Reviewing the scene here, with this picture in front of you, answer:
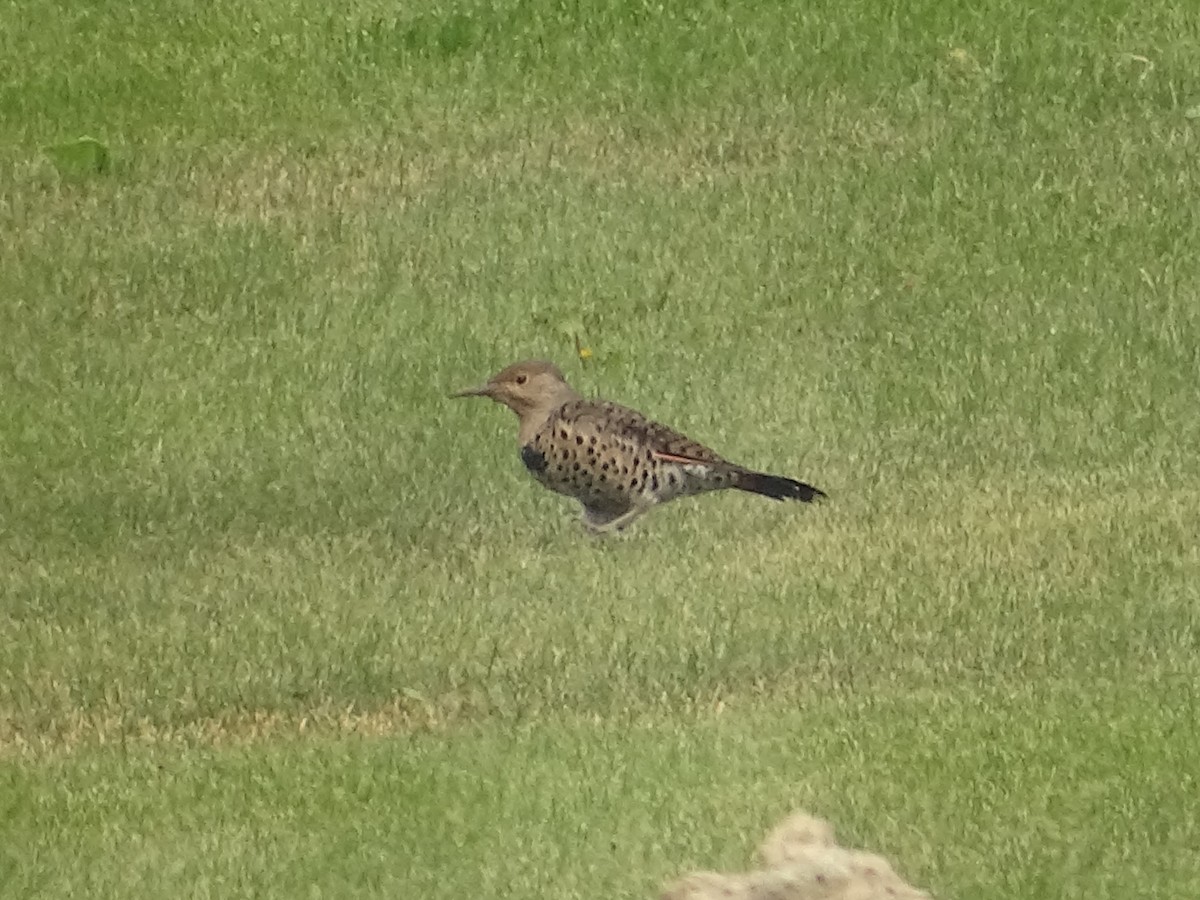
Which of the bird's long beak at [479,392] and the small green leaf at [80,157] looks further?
the small green leaf at [80,157]

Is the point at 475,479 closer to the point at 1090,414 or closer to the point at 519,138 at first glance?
the point at 519,138

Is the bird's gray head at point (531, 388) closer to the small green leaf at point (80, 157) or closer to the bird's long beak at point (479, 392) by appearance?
the bird's long beak at point (479, 392)

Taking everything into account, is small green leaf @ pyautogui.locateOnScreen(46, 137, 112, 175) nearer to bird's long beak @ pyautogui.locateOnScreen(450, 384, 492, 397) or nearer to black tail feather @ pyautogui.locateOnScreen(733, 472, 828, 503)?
bird's long beak @ pyautogui.locateOnScreen(450, 384, 492, 397)

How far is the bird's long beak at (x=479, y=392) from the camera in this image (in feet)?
9.35

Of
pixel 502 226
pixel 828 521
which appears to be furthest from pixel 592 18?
pixel 828 521

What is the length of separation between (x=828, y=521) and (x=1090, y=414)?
45 cm

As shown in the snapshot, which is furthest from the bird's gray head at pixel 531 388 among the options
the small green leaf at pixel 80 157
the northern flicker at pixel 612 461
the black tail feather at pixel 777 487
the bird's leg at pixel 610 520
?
the small green leaf at pixel 80 157

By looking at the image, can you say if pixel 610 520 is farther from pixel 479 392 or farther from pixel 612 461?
pixel 479 392

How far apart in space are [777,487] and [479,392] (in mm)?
441

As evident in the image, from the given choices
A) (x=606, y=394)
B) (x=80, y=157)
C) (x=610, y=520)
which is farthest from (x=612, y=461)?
(x=80, y=157)

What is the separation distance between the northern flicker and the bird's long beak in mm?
47

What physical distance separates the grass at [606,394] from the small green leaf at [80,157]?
2 centimetres

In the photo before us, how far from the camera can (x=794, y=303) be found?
3.03 meters

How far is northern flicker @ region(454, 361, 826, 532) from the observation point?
2.75 metres
